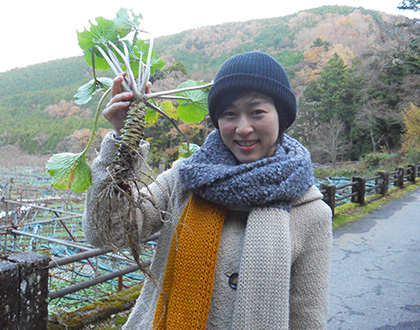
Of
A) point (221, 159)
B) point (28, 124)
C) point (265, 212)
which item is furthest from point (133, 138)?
point (28, 124)

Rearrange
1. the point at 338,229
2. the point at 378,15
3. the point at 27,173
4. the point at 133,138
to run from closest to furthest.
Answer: the point at 133,138 < the point at 338,229 < the point at 27,173 < the point at 378,15

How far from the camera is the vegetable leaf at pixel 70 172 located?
1.13m

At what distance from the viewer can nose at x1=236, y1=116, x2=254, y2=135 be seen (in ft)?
3.70

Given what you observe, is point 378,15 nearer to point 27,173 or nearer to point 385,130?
point 385,130

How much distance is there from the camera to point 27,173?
27516 mm

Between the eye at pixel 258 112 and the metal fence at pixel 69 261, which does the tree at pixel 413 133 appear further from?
the eye at pixel 258 112

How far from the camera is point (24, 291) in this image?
1700 mm

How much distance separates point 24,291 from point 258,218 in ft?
4.79

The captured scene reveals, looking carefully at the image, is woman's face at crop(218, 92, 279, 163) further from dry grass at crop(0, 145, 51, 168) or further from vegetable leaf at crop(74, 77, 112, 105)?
dry grass at crop(0, 145, 51, 168)

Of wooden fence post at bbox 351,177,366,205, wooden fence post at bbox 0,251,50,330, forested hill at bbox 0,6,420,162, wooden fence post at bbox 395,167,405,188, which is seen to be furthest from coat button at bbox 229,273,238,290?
wooden fence post at bbox 395,167,405,188

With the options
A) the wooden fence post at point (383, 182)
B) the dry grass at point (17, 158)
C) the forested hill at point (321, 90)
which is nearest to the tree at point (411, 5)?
the forested hill at point (321, 90)

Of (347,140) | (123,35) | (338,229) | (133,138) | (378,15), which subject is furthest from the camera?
(378,15)

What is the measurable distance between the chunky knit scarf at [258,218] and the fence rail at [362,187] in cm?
590

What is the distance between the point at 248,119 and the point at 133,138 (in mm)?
431
